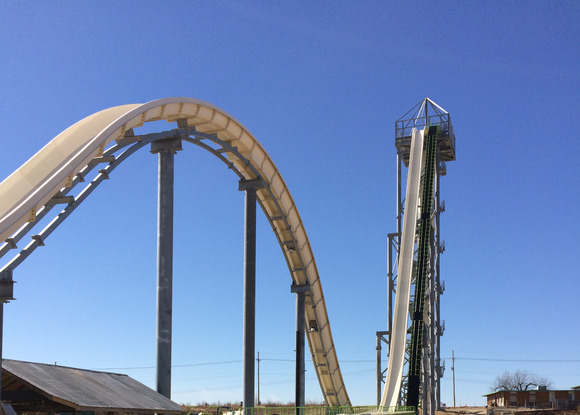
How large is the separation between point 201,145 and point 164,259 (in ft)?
19.6

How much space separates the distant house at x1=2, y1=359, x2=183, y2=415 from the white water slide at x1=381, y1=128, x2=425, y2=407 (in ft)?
60.7

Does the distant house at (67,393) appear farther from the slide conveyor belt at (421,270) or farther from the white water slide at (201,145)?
the slide conveyor belt at (421,270)

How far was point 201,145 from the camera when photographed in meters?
31.7

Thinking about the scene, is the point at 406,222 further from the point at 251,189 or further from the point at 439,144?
the point at 251,189

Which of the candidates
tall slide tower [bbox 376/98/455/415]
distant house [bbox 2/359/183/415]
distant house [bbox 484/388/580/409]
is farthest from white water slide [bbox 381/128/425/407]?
distant house [bbox 484/388/580/409]

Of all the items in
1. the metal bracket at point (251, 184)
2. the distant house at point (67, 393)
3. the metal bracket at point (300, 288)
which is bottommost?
the distant house at point (67, 393)

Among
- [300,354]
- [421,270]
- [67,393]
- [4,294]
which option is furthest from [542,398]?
[4,294]

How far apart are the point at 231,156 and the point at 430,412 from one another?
58.3 ft

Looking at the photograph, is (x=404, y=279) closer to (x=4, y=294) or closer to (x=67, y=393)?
(x=67, y=393)

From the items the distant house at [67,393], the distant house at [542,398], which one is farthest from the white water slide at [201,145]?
the distant house at [542,398]

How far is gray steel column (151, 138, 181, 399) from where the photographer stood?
88.2 feet

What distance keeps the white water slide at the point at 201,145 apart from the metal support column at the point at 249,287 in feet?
2.56

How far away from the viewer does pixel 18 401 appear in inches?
840

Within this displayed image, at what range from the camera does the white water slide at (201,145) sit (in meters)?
22.1
